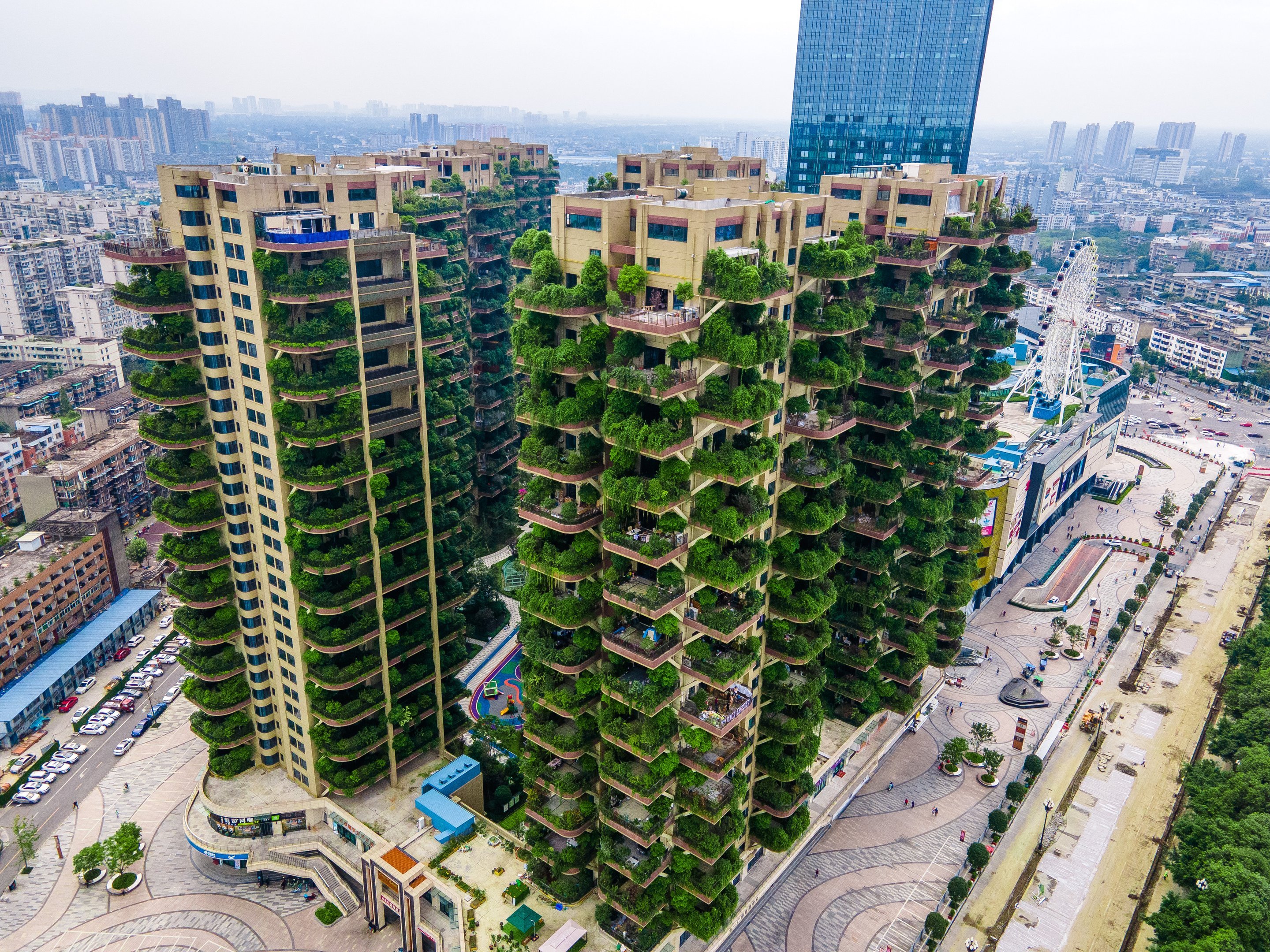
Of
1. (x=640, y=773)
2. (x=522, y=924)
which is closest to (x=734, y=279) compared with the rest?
(x=640, y=773)

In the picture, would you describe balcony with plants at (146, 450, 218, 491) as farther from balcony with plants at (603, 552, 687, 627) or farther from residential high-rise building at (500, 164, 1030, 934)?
balcony with plants at (603, 552, 687, 627)

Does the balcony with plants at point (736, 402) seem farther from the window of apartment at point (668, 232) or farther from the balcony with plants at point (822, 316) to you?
the balcony with plants at point (822, 316)

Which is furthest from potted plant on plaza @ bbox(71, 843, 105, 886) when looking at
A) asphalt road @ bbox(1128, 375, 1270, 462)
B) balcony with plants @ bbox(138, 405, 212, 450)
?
asphalt road @ bbox(1128, 375, 1270, 462)

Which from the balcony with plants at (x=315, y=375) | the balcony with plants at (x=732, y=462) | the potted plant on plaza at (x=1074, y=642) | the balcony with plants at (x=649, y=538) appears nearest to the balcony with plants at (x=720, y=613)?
the balcony with plants at (x=649, y=538)

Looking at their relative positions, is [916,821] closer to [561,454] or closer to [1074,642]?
[1074,642]

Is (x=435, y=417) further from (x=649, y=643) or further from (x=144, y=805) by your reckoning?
(x=144, y=805)

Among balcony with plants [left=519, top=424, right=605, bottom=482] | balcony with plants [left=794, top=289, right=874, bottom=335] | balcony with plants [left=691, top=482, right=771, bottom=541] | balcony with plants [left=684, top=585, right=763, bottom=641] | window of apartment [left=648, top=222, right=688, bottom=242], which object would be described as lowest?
balcony with plants [left=684, top=585, right=763, bottom=641]

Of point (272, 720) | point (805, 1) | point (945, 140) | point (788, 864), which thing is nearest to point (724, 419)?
point (788, 864)

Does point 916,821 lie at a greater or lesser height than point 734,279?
lesser
